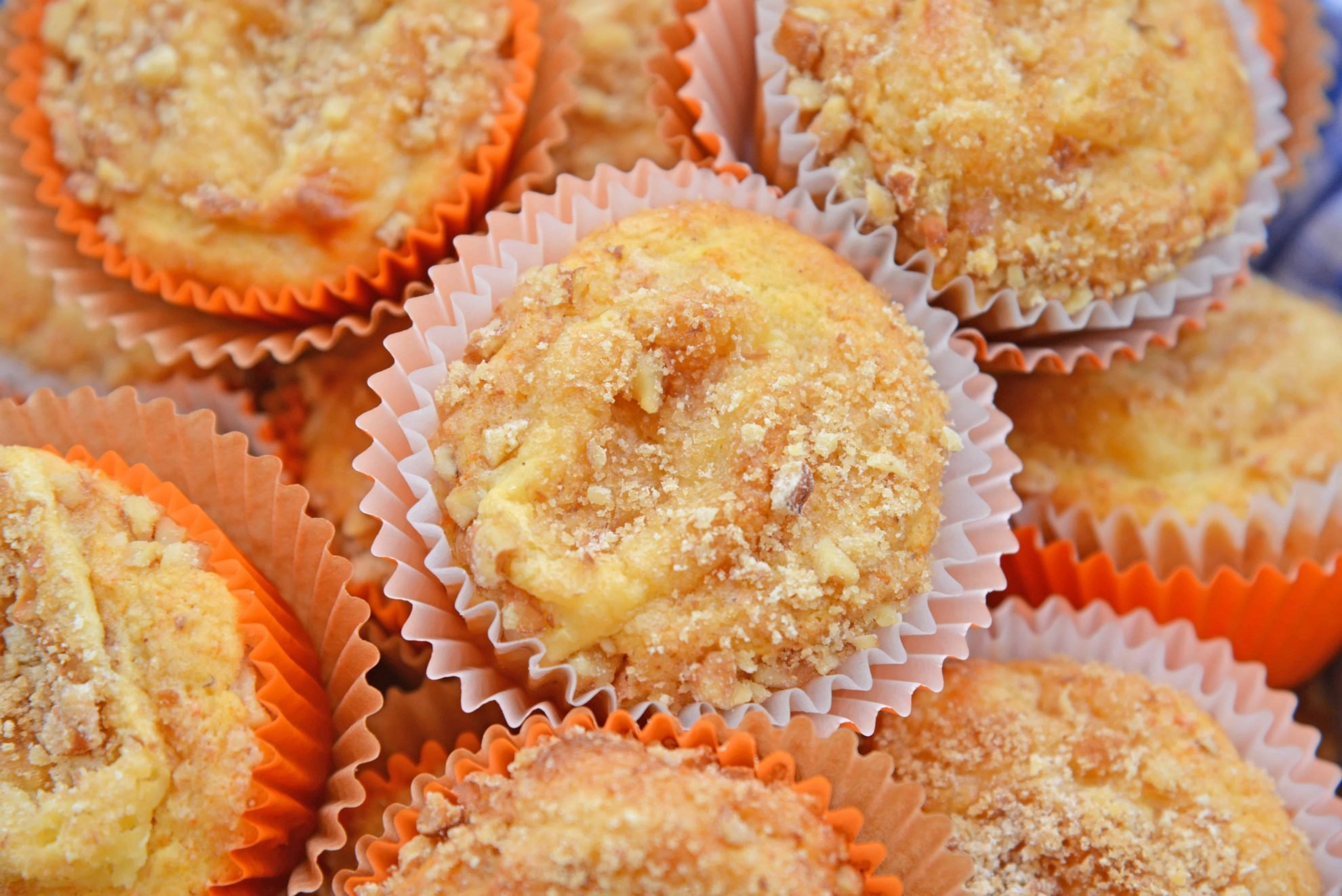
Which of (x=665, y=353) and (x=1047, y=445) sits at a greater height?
(x=665, y=353)

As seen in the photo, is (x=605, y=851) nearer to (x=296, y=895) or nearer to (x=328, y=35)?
(x=296, y=895)

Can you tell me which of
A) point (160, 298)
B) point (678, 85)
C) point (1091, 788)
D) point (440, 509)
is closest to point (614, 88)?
point (678, 85)

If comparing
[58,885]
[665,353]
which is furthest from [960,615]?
[58,885]

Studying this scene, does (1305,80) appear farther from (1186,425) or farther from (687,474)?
(687,474)

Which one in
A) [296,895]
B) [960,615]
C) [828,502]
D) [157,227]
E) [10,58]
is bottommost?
[296,895]

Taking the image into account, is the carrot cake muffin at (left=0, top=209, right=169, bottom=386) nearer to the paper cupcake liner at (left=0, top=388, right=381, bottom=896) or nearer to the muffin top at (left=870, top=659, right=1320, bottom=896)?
the paper cupcake liner at (left=0, top=388, right=381, bottom=896)

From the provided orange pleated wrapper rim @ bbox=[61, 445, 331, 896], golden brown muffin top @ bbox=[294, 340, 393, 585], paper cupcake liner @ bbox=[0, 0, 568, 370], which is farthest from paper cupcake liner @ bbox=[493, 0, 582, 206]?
orange pleated wrapper rim @ bbox=[61, 445, 331, 896]
